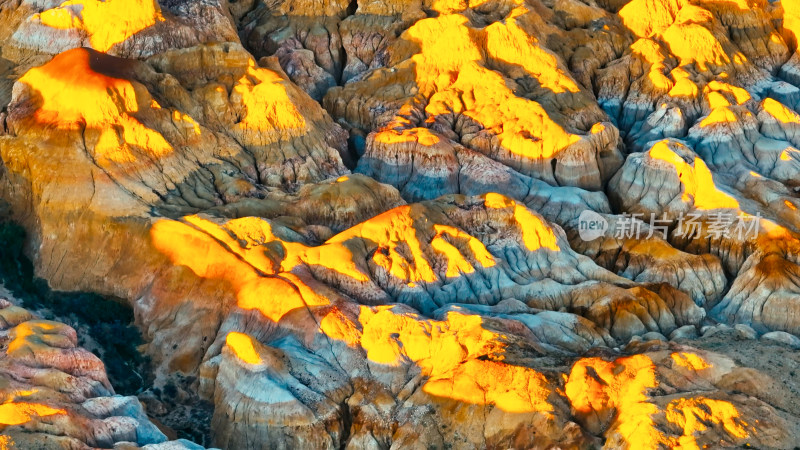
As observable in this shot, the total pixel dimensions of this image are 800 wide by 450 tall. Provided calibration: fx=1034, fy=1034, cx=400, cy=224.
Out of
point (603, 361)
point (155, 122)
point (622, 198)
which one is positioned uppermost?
point (155, 122)

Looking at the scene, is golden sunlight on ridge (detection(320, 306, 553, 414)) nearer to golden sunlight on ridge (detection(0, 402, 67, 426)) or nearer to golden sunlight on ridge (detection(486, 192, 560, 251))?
golden sunlight on ridge (detection(486, 192, 560, 251))

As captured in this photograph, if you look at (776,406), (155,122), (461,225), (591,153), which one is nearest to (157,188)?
(155,122)

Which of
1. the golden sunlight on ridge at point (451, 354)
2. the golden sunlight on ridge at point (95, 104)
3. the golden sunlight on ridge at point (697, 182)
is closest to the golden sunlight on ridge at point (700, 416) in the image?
the golden sunlight on ridge at point (451, 354)

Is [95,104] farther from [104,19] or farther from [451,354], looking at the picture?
[451,354]


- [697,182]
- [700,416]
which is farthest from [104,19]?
[700,416]

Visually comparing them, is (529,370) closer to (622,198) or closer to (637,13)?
(622,198)
